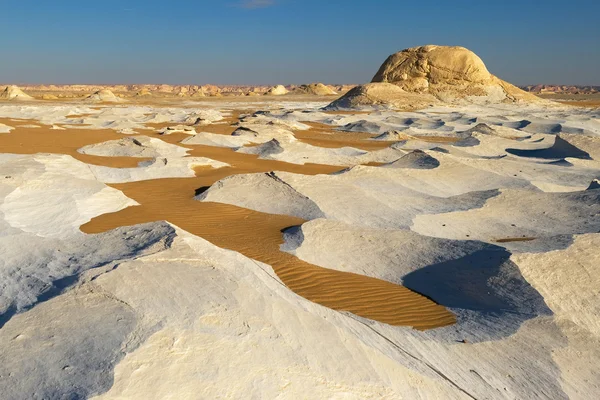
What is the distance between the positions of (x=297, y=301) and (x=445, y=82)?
3552 centimetres

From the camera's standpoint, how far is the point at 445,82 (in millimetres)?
37781

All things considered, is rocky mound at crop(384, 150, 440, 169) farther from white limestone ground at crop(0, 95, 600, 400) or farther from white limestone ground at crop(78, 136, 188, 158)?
white limestone ground at crop(78, 136, 188, 158)

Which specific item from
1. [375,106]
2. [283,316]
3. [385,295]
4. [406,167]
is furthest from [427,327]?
[375,106]

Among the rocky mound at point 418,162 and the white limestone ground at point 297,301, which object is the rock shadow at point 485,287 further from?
the rocky mound at point 418,162

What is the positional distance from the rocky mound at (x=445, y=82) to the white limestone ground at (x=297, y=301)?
28409 millimetres

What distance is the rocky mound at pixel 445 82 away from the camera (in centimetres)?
3694

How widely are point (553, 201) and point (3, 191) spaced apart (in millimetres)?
9266

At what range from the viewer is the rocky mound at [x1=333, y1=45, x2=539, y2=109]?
3694 cm

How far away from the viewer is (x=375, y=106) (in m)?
35.8

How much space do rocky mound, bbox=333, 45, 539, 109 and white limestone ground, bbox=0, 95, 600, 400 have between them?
1118 inches

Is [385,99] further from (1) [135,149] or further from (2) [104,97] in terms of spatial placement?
(2) [104,97]

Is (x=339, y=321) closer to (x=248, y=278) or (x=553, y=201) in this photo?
(x=248, y=278)

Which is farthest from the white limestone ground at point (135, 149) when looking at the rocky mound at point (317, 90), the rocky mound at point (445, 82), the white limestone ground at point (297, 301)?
the rocky mound at point (317, 90)

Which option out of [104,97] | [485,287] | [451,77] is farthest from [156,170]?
[104,97]
